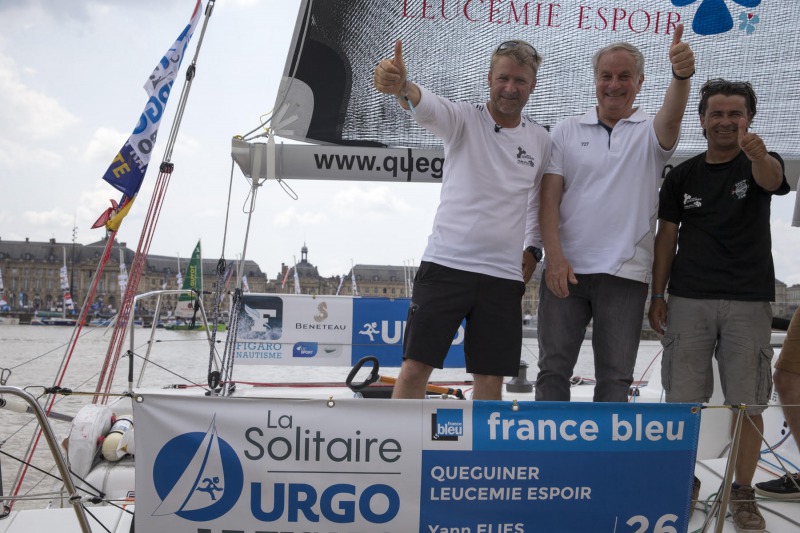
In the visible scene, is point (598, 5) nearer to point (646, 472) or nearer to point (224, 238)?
point (224, 238)

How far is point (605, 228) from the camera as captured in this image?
2404 millimetres

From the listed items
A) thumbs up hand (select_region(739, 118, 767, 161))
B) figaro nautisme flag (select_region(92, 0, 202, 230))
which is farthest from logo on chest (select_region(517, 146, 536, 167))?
figaro nautisme flag (select_region(92, 0, 202, 230))

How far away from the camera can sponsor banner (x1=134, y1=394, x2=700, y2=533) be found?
170 cm

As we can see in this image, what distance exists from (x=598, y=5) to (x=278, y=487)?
310 cm

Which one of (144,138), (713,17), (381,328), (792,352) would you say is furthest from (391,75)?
(381,328)

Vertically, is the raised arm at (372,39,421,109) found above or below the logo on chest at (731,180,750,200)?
above

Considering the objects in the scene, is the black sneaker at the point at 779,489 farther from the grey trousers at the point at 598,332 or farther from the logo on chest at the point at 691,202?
the logo on chest at the point at 691,202

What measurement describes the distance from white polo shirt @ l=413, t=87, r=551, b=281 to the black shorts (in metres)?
0.04

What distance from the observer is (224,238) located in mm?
3779

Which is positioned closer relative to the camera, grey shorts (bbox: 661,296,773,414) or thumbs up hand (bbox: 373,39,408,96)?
thumbs up hand (bbox: 373,39,408,96)

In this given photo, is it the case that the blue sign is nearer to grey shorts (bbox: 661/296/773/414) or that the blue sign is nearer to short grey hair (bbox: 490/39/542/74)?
grey shorts (bbox: 661/296/773/414)

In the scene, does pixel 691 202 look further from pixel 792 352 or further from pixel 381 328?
pixel 381 328

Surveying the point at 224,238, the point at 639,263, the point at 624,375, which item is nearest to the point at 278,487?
the point at 624,375

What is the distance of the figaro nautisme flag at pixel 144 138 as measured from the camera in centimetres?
435
